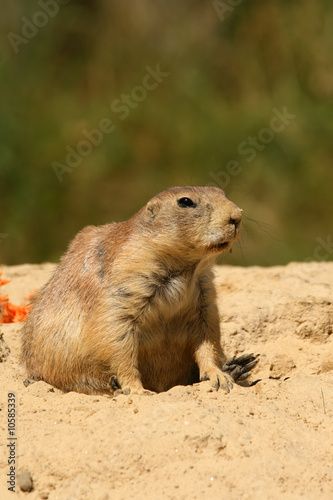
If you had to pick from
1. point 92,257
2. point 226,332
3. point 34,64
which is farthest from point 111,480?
point 34,64

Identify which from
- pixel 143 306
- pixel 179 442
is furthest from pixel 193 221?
pixel 179 442

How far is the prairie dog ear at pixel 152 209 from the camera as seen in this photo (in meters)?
4.10

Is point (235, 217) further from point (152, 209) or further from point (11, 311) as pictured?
point (11, 311)

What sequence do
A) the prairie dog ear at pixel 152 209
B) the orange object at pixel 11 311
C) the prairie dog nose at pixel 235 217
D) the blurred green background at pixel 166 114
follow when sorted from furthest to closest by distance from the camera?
the blurred green background at pixel 166 114 < the orange object at pixel 11 311 < the prairie dog ear at pixel 152 209 < the prairie dog nose at pixel 235 217

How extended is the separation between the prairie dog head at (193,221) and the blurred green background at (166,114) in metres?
3.99

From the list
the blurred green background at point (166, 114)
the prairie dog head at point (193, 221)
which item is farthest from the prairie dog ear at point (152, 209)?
the blurred green background at point (166, 114)

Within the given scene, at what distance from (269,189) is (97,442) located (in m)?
5.70

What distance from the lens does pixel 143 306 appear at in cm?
393

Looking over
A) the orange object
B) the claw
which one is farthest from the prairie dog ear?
the orange object

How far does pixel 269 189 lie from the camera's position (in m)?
8.42

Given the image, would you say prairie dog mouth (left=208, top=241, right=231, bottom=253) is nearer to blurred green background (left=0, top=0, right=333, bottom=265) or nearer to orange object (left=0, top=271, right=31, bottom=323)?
orange object (left=0, top=271, right=31, bottom=323)

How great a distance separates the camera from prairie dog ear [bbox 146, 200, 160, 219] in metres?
4.10

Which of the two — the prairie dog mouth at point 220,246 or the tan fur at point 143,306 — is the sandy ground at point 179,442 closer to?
the tan fur at point 143,306

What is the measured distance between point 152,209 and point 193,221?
0.99 feet
